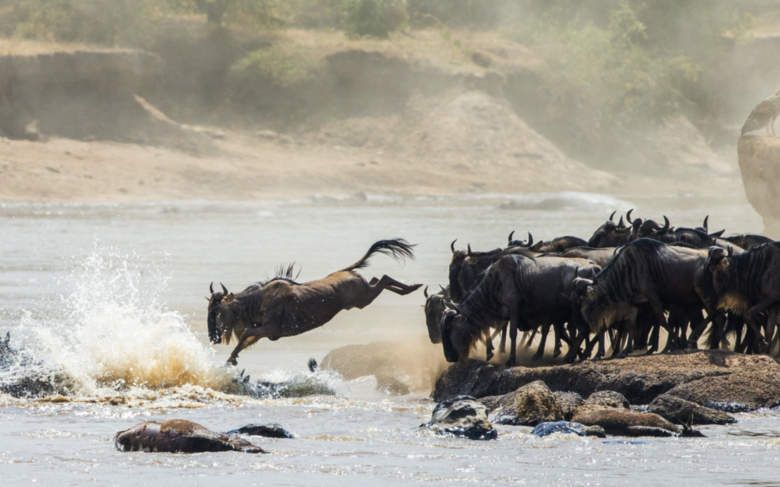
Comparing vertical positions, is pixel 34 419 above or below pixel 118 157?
below

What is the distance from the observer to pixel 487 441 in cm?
786

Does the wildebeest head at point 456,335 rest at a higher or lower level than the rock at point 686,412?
higher

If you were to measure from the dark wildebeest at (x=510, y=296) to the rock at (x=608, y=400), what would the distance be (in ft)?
4.75

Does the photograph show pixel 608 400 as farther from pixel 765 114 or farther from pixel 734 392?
pixel 765 114

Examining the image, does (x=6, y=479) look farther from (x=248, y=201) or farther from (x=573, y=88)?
(x=573, y=88)

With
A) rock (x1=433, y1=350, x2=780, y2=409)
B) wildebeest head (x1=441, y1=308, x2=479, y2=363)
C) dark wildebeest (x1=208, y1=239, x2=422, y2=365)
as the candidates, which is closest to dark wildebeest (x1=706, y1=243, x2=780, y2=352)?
rock (x1=433, y1=350, x2=780, y2=409)

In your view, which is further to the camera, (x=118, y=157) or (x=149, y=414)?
(x=118, y=157)

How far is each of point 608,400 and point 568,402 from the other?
0.30 m

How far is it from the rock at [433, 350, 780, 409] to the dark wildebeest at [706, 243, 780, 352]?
55 cm

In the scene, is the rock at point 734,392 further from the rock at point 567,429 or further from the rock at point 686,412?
the rock at point 567,429

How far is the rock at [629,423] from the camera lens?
308 inches

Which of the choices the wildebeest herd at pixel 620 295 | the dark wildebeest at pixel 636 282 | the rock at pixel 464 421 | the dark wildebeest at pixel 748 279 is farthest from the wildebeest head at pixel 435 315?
the dark wildebeest at pixel 748 279

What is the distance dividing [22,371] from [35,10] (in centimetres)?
5114

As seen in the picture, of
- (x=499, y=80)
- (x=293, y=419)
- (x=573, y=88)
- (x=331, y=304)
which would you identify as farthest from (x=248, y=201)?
(x=293, y=419)
